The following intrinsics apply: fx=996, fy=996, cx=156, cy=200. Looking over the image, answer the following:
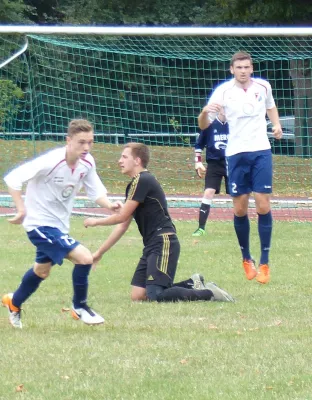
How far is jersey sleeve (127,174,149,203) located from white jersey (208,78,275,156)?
4.00ft

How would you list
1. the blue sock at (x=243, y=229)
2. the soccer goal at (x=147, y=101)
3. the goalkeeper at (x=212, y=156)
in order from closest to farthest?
the blue sock at (x=243, y=229) → the goalkeeper at (x=212, y=156) → the soccer goal at (x=147, y=101)

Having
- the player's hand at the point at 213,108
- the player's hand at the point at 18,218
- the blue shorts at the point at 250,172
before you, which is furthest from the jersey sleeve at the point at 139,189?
the player's hand at the point at 18,218

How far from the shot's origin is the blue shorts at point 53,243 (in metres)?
7.46

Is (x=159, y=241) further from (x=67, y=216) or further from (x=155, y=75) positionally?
(x=155, y=75)

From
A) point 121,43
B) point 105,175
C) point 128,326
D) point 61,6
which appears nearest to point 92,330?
point 128,326

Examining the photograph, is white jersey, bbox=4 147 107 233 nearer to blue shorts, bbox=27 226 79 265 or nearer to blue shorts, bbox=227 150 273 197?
blue shorts, bbox=27 226 79 265

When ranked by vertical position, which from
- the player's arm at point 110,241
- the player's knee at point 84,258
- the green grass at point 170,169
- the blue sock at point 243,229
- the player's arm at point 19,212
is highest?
the player's arm at point 19,212

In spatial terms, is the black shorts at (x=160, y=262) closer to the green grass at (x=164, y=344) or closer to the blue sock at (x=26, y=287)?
the green grass at (x=164, y=344)

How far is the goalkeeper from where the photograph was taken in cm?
1413

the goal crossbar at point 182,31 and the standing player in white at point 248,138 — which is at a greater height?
the goal crossbar at point 182,31

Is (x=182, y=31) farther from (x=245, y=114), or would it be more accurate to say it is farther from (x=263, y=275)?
(x=263, y=275)

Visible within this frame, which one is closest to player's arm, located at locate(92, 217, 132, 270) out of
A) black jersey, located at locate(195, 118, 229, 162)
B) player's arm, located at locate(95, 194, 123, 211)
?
player's arm, located at locate(95, 194, 123, 211)

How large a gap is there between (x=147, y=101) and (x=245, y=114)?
1082 centimetres

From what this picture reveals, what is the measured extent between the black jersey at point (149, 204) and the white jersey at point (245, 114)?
1085 millimetres
